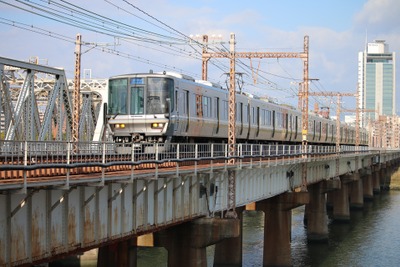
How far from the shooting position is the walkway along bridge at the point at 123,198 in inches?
610

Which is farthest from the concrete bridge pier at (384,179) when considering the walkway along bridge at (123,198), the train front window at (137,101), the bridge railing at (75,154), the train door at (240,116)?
the train front window at (137,101)

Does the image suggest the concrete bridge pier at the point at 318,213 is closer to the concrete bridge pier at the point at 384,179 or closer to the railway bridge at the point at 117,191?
the railway bridge at the point at 117,191

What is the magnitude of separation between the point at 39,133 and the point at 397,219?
53.2 metres

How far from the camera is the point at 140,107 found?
30969 millimetres

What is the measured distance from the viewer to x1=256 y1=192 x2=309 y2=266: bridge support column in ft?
145

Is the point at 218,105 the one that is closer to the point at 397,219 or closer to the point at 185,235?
the point at 185,235

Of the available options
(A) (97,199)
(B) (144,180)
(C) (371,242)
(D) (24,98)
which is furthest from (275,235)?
(A) (97,199)

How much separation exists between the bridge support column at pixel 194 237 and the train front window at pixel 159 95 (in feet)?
19.8

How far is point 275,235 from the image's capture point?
45062 mm

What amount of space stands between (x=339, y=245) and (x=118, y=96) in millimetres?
32958

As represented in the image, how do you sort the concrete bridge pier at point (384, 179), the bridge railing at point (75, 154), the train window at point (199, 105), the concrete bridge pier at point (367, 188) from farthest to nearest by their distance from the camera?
1. the concrete bridge pier at point (384, 179)
2. the concrete bridge pier at point (367, 188)
3. the train window at point (199, 105)
4. the bridge railing at point (75, 154)

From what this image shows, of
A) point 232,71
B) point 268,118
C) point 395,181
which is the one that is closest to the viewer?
point 232,71

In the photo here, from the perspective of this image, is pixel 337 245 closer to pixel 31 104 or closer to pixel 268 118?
pixel 268 118

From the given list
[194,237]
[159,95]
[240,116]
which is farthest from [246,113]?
[194,237]
